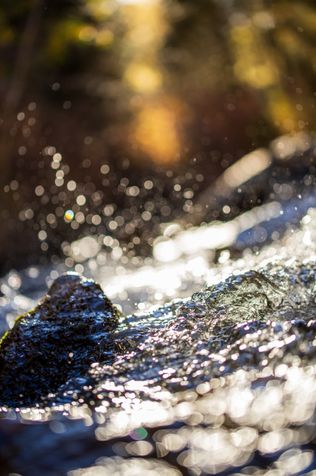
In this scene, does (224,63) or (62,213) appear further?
(224,63)

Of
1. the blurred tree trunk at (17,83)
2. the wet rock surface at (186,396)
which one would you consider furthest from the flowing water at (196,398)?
the blurred tree trunk at (17,83)

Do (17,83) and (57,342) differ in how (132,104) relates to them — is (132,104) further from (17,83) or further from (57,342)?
(57,342)

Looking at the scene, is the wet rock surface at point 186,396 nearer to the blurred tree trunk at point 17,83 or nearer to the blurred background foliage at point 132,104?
the blurred background foliage at point 132,104

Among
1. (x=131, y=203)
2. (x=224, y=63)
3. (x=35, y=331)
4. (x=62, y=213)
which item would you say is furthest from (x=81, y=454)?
(x=224, y=63)

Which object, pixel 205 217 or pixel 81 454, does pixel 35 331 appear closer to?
pixel 81 454

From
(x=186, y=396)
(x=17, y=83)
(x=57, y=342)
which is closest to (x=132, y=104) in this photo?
(x=17, y=83)

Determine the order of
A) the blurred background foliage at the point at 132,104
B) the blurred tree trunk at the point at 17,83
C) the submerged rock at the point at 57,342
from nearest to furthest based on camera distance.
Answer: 1. the submerged rock at the point at 57,342
2. the blurred background foliage at the point at 132,104
3. the blurred tree trunk at the point at 17,83
